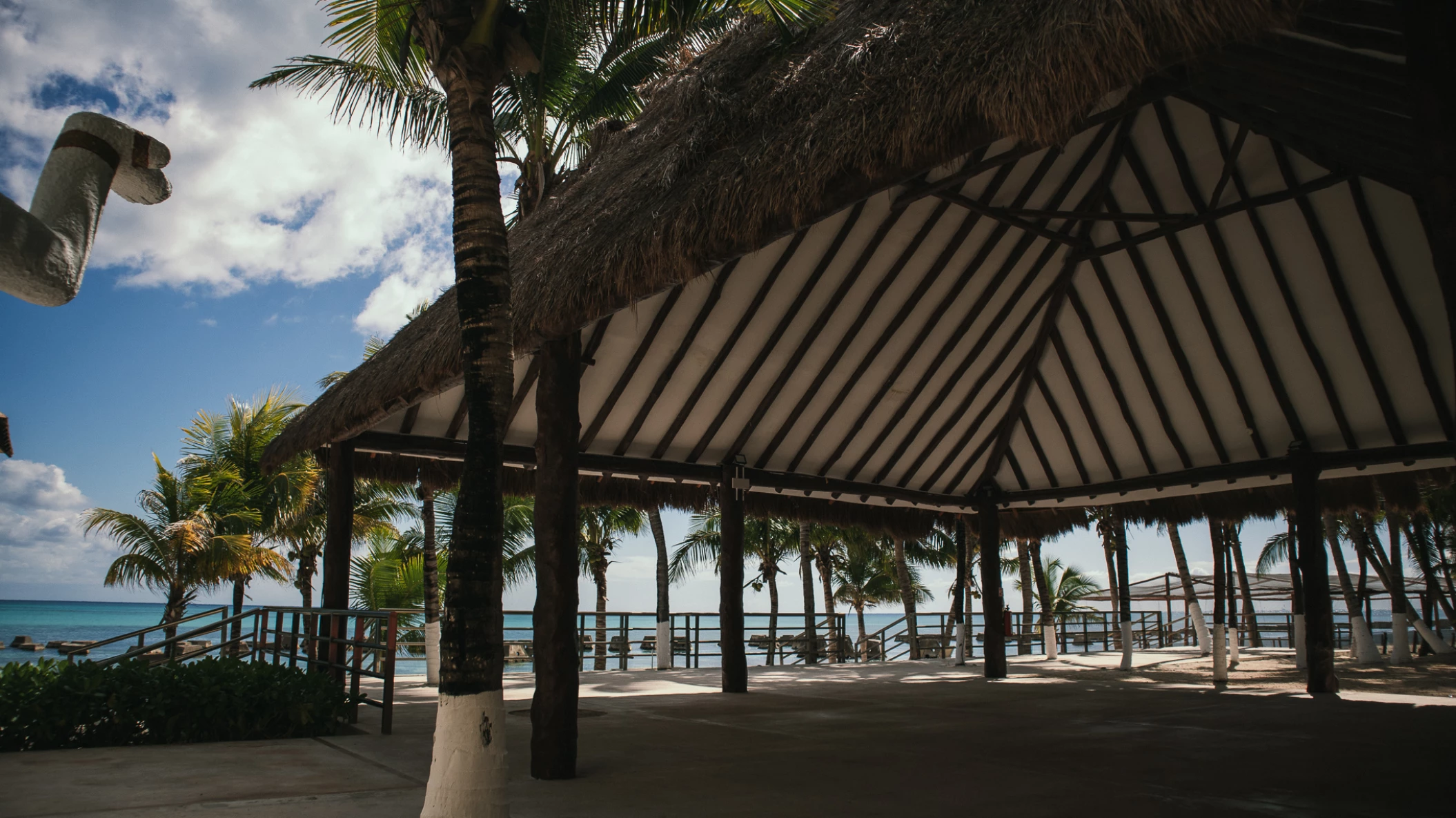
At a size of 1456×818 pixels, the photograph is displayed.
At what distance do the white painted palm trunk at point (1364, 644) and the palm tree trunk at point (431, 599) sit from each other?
41.1ft

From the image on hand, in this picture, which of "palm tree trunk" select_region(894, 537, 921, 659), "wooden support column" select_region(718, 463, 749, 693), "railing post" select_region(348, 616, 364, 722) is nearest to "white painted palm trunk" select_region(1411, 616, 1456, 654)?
"palm tree trunk" select_region(894, 537, 921, 659)

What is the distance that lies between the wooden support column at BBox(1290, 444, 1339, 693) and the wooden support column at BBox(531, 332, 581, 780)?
287 inches

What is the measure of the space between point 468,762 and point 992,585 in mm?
9301

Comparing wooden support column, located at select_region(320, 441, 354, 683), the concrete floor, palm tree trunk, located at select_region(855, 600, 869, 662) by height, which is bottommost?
palm tree trunk, located at select_region(855, 600, 869, 662)

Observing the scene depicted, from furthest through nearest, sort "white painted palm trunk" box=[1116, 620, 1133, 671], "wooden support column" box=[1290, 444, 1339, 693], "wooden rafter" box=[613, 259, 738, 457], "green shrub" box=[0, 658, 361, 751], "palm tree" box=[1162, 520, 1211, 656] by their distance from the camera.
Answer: "palm tree" box=[1162, 520, 1211, 656] → "white painted palm trunk" box=[1116, 620, 1133, 671] → "wooden support column" box=[1290, 444, 1339, 693] → "wooden rafter" box=[613, 259, 738, 457] → "green shrub" box=[0, 658, 361, 751]

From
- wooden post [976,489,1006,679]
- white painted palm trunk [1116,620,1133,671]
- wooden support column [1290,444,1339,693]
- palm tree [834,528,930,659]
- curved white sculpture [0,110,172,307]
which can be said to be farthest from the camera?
palm tree [834,528,930,659]

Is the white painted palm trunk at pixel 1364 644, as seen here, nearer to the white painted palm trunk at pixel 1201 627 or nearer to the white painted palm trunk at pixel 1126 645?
the white painted palm trunk at pixel 1201 627

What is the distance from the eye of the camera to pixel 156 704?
5.72 m

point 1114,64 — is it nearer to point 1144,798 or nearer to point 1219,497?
point 1144,798

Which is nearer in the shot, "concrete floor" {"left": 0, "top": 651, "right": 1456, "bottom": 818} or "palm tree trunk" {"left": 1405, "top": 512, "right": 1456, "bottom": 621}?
"concrete floor" {"left": 0, "top": 651, "right": 1456, "bottom": 818}

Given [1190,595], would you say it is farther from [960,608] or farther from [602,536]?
[602,536]

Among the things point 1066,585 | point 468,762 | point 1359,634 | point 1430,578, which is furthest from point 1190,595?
point 1066,585

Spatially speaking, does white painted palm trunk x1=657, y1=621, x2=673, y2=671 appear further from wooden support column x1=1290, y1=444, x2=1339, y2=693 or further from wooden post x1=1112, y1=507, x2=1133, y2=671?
wooden support column x1=1290, y1=444, x2=1339, y2=693

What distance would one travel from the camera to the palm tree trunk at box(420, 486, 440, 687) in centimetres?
994
